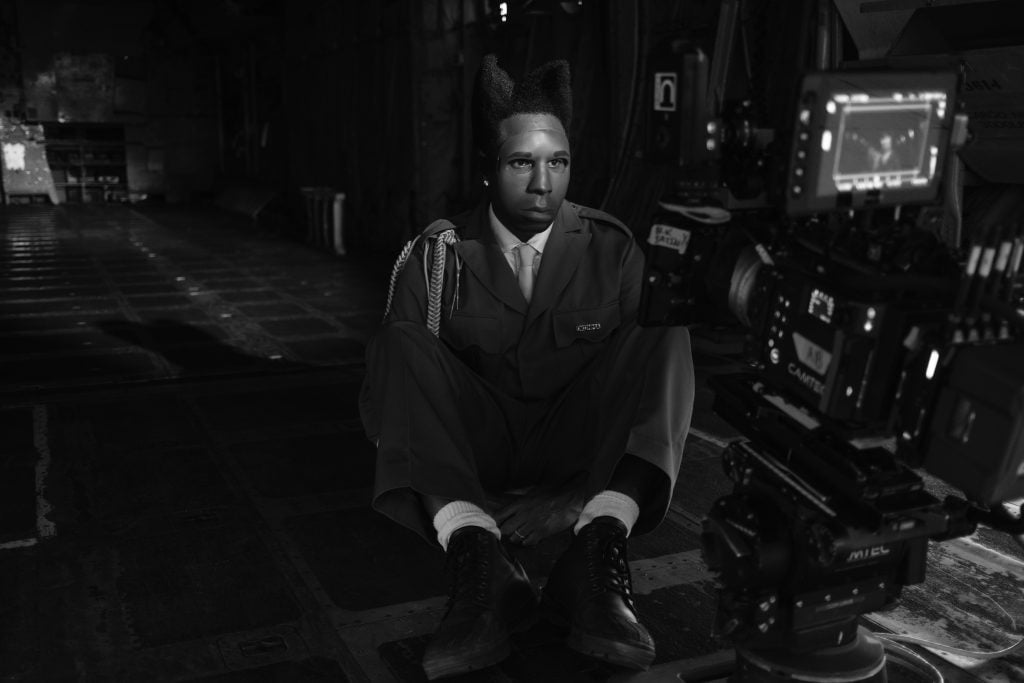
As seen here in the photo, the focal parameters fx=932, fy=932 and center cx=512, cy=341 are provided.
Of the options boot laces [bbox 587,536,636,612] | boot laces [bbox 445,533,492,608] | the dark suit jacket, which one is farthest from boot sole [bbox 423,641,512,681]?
the dark suit jacket

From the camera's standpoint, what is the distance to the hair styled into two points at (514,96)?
9.07 feet

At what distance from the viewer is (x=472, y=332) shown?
108 inches

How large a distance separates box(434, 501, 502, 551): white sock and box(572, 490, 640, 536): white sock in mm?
238

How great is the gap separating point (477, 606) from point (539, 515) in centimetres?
65

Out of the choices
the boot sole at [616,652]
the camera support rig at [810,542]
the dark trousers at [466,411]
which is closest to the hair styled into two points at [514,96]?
the dark trousers at [466,411]

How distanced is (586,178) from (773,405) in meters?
5.75

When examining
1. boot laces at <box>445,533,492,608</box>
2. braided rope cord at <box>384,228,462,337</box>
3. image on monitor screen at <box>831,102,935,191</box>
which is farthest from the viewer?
braided rope cord at <box>384,228,462,337</box>

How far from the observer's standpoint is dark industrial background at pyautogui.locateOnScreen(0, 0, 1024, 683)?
7.77 feet

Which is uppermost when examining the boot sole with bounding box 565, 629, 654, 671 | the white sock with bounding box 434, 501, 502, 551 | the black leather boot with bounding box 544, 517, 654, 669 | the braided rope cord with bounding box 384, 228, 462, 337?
the braided rope cord with bounding box 384, 228, 462, 337

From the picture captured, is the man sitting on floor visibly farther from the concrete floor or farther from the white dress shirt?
the concrete floor

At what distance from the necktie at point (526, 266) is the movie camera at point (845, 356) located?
0.99m

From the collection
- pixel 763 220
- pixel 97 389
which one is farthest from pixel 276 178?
pixel 763 220

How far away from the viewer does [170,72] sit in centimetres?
1791

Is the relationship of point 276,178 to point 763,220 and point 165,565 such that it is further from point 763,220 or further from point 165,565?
point 763,220
